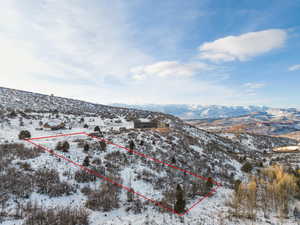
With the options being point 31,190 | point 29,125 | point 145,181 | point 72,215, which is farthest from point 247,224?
point 29,125

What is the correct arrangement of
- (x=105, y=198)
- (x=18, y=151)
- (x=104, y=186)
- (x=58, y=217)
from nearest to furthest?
(x=58, y=217)
(x=105, y=198)
(x=104, y=186)
(x=18, y=151)

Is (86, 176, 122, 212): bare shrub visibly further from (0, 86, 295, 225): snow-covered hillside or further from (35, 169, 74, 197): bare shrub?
(35, 169, 74, 197): bare shrub

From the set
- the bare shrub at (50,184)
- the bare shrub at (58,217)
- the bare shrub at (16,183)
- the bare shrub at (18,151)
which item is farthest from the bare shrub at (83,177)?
the bare shrub at (18,151)

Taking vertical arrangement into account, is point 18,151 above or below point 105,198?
above

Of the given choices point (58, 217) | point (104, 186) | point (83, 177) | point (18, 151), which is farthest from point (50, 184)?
point (18, 151)

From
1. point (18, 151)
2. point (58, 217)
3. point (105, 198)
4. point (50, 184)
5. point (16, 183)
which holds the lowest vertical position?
point (105, 198)

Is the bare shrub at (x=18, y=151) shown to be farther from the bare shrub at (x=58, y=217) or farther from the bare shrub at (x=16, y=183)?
the bare shrub at (x=58, y=217)

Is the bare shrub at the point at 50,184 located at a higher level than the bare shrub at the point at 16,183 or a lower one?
lower

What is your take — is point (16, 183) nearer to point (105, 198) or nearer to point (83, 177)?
point (83, 177)

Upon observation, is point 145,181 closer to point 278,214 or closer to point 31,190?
point 31,190

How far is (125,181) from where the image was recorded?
1291cm

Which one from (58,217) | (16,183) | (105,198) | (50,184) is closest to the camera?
(58,217)

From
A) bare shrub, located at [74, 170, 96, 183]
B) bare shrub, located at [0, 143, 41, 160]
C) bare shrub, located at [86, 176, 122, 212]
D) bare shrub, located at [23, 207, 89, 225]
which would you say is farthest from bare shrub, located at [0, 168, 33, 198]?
bare shrub, located at [86, 176, 122, 212]

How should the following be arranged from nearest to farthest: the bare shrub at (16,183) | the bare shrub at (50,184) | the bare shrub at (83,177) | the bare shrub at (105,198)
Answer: the bare shrub at (16,183), the bare shrub at (105,198), the bare shrub at (50,184), the bare shrub at (83,177)
